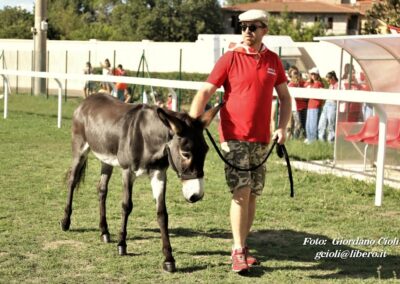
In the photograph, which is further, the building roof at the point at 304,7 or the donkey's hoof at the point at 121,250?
the building roof at the point at 304,7

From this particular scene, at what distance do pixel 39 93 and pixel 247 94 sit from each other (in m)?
24.6

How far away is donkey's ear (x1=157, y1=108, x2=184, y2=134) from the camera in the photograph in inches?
220

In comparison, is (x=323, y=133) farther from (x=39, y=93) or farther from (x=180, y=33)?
(x=180, y=33)

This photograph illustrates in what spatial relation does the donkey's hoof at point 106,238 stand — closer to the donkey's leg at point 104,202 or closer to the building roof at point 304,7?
the donkey's leg at point 104,202

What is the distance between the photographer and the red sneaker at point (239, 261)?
18.7 ft

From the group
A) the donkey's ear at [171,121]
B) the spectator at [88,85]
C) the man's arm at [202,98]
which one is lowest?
the spectator at [88,85]

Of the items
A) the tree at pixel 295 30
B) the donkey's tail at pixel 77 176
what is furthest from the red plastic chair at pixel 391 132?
the tree at pixel 295 30

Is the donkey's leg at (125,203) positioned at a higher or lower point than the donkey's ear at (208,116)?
lower

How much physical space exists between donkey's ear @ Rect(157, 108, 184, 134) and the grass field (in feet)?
3.90

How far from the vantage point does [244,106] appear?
581cm

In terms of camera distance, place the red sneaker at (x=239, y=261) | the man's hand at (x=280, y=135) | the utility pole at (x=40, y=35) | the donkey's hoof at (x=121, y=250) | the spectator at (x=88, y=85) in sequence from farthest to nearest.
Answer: the utility pole at (x=40, y=35), the spectator at (x=88, y=85), the donkey's hoof at (x=121, y=250), the man's hand at (x=280, y=135), the red sneaker at (x=239, y=261)

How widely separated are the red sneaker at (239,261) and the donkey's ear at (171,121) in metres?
1.11

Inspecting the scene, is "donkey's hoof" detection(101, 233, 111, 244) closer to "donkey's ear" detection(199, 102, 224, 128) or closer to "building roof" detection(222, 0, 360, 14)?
"donkey's ear" detection(199, 102, 224, 128)

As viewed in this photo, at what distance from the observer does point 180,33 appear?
271ft
